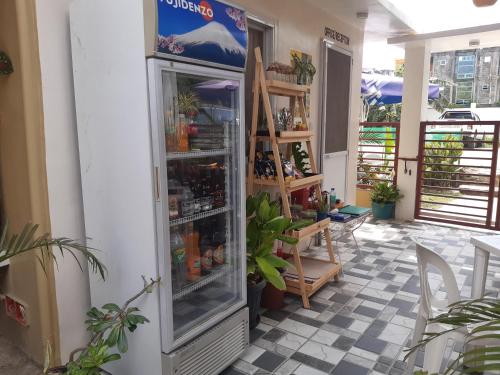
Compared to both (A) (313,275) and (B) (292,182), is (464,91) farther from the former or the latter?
(B) (292,182)

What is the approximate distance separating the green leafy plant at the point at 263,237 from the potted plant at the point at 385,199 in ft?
11.6

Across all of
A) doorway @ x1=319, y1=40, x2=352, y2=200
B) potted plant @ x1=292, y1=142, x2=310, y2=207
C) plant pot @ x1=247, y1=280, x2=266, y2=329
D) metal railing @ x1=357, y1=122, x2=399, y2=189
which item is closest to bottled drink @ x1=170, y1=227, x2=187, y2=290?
plant pot @ x1=247, y1=280, x2=266, y2=329

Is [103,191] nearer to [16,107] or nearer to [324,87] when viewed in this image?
[16,107]

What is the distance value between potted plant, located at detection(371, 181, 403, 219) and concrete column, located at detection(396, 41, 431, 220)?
9 centimetres

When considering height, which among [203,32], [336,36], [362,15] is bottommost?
[203,32]

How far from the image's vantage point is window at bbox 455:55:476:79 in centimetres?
1834

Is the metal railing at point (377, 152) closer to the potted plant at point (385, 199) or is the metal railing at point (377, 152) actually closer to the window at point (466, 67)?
the potted plant at point (385, 199)

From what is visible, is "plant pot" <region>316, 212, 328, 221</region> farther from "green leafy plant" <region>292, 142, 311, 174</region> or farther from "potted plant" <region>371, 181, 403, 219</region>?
"potted plant" <region>371, 181, 403, 219</region>

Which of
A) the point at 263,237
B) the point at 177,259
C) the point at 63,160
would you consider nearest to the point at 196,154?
the point at 177,259


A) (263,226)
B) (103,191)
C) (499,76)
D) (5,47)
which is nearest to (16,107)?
(5,47)

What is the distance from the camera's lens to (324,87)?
417cm

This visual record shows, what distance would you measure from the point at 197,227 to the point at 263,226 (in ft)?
1.68

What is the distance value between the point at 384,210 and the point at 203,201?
4.28m

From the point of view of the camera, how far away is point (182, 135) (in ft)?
6.79
